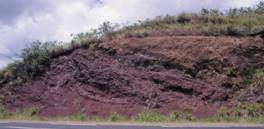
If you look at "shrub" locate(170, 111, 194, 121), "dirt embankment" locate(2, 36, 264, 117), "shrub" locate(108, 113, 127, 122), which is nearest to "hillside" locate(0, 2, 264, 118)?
"dirt embankment" locate(2, 36, 264, 117)

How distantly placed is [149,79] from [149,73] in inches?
17.8

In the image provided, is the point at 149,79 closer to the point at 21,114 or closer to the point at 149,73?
the point at 149,73

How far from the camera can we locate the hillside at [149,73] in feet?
78.9

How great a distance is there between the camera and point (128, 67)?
27031mm

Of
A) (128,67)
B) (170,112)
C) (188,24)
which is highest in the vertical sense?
(188,24)

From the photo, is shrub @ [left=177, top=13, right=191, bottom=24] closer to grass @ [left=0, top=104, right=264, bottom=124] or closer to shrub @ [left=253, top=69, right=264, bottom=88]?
shrub @ [left=253, top=69, right=264, bottom=88]

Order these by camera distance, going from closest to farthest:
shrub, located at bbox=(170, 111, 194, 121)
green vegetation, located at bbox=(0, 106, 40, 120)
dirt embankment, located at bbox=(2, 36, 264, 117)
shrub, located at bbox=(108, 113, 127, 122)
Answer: shrub, located at bbox=(170, 111, 194, 121), shrub, located at bbox=(108, 113, 127, 122), dirt embankment, located at bbox=(2, 36, 264, 117), green vegetation, located at bbox=(0, 106, 40, 120)

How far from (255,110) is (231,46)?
17.9 ft

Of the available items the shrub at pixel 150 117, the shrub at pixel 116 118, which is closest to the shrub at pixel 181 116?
the shrub at pixel 150 117

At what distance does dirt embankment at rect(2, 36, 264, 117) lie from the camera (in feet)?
78.9

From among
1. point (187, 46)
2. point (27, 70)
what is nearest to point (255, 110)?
point (187, 46)

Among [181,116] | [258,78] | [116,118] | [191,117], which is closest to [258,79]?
[258,78]

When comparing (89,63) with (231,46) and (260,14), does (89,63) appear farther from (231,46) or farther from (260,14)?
(260,14)

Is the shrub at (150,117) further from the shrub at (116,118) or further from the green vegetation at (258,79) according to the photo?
the green vegetation at (258,79)
